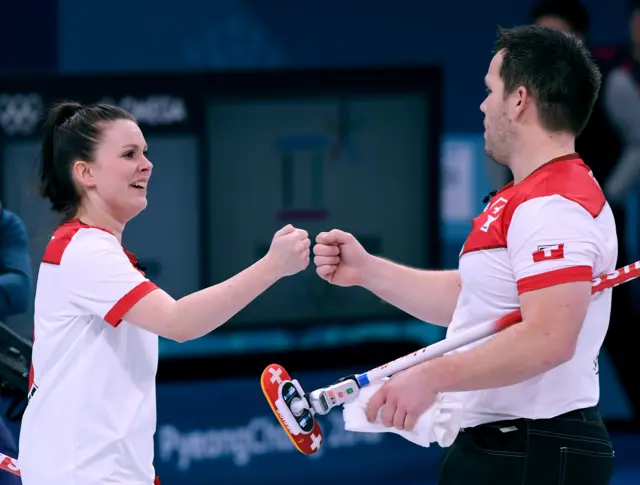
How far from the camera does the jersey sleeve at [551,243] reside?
2.55 meters

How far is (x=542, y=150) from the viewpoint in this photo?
109 inches

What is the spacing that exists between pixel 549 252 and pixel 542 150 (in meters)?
0.33

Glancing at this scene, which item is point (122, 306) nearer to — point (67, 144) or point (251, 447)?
point (67, 144)

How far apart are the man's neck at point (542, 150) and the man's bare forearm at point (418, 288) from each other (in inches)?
20.9

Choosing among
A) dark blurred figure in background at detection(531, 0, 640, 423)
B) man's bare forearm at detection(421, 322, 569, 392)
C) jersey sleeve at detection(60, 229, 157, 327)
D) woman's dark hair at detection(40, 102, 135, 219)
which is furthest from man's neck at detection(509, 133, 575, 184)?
dark blurred figure in background at detection(531, 0, 640, 423)

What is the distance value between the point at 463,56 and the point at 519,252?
4529 mm

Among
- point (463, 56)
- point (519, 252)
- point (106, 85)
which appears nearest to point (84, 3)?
point (106, 85)

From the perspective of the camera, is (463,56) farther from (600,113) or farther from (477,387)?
(477,387)

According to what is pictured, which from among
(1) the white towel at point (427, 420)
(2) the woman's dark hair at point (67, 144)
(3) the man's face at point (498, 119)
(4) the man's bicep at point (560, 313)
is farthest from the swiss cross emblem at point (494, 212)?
(2) the woman's dark hair at point (67, 144)

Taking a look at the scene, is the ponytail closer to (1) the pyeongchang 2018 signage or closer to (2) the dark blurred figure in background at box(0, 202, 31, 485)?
(2) the dark blurred figure in background at box(0, 202, 31, 485)

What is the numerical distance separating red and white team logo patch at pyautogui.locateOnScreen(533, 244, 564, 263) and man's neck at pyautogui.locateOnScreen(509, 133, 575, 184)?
28cm

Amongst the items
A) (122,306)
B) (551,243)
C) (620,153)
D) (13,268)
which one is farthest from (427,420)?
(620,153)

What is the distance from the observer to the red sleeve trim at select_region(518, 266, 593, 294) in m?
2.53

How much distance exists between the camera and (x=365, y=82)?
20.4ft
